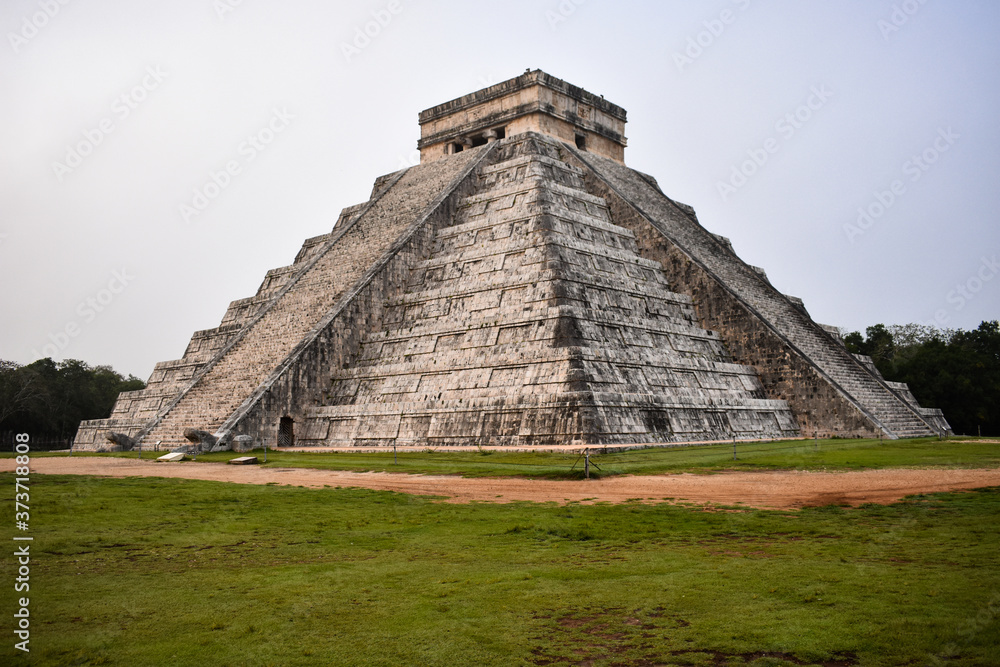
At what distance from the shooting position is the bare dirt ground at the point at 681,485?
33.0 ft

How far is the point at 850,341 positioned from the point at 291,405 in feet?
92.1

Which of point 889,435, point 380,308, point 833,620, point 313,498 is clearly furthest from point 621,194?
point 833,620

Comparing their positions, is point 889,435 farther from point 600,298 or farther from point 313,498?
point 313,498

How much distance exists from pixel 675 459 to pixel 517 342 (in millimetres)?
5286

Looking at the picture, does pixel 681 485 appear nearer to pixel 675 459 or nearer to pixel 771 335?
pixel 675 459

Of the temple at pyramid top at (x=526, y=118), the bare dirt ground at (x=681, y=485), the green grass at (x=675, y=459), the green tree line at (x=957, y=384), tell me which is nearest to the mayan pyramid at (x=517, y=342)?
the green grass at (x=675, y=459)

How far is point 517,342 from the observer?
730 inches

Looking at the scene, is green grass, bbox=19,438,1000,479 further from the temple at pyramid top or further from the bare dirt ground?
the temple at pyramid top

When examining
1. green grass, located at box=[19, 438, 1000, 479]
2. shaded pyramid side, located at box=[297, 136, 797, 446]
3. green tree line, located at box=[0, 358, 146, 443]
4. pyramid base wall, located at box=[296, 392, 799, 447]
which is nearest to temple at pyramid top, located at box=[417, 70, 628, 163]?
shaded pyramid side, located at box=[297, 136, 797, 446]

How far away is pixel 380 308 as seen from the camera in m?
22.3

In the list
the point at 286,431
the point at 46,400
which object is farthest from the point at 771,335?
the point at 46,400

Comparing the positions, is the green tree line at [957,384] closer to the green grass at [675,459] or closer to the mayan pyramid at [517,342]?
the mayan pyramid at [517,342]

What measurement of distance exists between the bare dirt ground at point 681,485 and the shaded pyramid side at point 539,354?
4.09m

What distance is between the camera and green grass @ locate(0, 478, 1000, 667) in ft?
15.1
